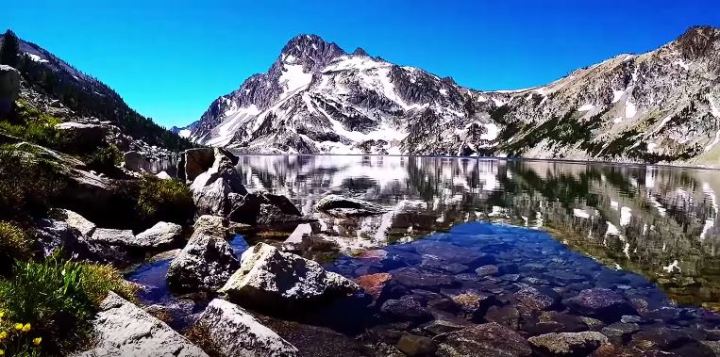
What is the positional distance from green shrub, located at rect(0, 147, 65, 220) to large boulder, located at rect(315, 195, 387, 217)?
20748 mm

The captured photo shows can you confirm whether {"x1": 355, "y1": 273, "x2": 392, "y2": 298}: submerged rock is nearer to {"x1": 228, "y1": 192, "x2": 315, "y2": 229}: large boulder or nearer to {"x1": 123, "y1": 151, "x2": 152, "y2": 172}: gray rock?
{"x1": 228, "y1": 192, "x2": 315, "y2": 229}: large boulder

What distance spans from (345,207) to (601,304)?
1019 inches

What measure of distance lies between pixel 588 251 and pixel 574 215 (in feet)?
49.7

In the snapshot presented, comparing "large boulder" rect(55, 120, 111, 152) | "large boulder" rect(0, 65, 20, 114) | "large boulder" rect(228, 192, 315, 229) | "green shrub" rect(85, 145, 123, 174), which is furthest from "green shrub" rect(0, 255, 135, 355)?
"large boulder" rect(0, 65, 20, 114)

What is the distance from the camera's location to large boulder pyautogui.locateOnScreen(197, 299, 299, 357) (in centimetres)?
1100

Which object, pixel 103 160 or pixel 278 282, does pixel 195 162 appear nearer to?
pixel 103 160

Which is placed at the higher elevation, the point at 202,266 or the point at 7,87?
the point at 7,87

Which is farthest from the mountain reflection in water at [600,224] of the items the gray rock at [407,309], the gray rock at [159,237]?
the gray rock at [159,237]

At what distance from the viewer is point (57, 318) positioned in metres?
9.43

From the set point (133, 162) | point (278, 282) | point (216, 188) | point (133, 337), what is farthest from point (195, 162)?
point (133, 337)

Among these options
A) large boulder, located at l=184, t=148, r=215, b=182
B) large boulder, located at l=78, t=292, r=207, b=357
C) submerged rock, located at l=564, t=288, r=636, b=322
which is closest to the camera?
large boulder, located at l=78, t=292, r=207, b=357

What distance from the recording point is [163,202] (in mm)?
31203

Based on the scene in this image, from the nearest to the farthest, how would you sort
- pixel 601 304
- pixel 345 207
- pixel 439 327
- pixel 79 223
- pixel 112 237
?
1. pixel 439 327
2. pixel 601 304
3. pixel 79 223
4. pixel 112 237
5. pixel 345 207

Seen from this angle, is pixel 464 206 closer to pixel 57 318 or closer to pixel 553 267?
pixel 553 267
